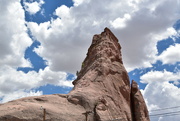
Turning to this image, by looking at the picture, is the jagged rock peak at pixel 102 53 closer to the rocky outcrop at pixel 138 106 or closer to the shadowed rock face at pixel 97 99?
the shadowed rock face at pixel 97 99

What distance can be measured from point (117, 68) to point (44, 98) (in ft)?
50.2

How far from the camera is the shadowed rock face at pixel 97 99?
23181 millimetres

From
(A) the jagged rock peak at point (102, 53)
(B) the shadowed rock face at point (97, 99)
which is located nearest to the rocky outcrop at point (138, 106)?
(B) the shadowed rock face at point (97, 99)

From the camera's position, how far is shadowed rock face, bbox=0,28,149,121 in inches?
913

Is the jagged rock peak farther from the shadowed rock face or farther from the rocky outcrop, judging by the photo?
the rocky outcrop

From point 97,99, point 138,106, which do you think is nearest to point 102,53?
point 138,106

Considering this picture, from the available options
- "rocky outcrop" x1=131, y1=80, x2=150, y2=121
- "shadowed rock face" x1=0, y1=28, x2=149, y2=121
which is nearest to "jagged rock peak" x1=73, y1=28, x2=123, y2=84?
"shadowed rock face" x1=0, y1=28, x2=149, y2=121

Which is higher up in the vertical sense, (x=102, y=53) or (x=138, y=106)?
(x=102, y=53)

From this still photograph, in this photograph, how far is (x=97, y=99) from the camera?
2891cm

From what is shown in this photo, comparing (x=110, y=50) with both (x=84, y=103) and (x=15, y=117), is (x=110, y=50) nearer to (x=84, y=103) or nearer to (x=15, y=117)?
(x=84, y=103)

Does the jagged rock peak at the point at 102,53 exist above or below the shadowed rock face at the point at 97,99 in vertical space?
above

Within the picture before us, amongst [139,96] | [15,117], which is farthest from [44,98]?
[139,96]

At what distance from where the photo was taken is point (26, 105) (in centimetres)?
2319

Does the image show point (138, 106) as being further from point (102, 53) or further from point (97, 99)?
point (97, 99)
